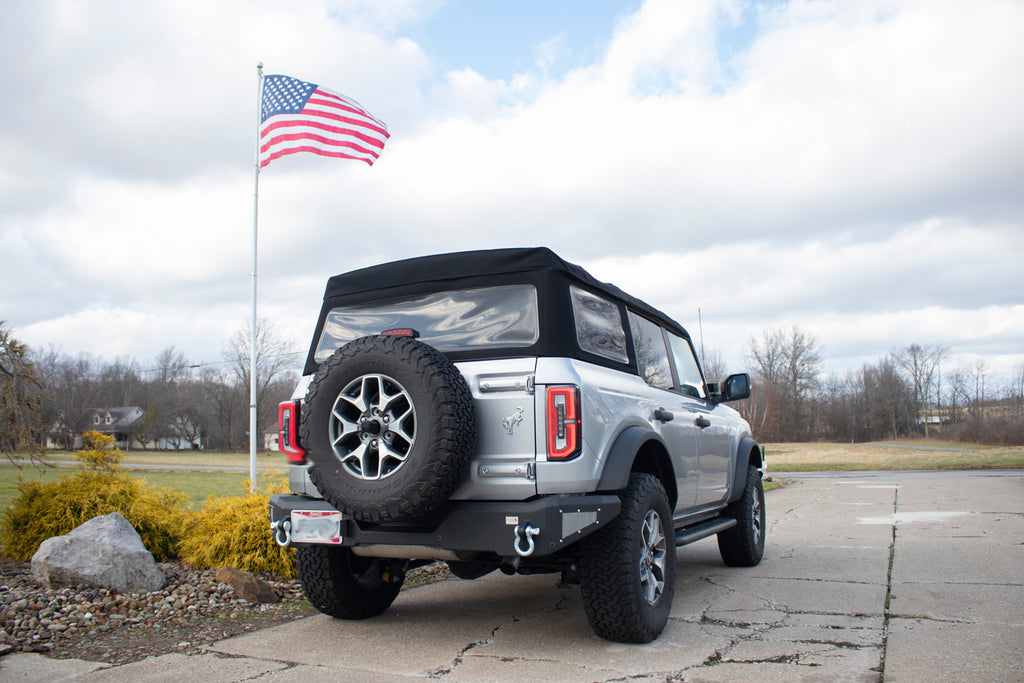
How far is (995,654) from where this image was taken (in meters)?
3.44

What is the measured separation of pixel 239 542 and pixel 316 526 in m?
2.02

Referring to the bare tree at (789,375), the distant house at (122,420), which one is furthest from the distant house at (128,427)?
the bare tree at (789,375)

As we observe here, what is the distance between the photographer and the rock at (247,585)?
4.86 metres

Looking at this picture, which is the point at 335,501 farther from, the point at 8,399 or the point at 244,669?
the point at 8,399

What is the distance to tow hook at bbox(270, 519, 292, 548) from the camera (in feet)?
12.6

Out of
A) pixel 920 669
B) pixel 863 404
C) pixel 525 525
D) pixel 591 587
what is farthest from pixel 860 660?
pixel 863 404

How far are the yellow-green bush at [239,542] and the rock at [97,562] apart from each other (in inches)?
17.2

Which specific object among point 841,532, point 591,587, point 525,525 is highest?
point 525,525

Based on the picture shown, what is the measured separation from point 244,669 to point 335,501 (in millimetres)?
914

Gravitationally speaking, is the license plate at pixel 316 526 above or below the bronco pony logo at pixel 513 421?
below

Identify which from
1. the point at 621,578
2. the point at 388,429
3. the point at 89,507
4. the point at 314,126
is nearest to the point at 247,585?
the point at 89,507

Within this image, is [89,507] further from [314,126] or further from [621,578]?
[314,126]

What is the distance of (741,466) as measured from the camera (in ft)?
20.3

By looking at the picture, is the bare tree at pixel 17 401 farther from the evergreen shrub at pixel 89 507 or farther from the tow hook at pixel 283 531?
the tow hook at pixel 283 531
